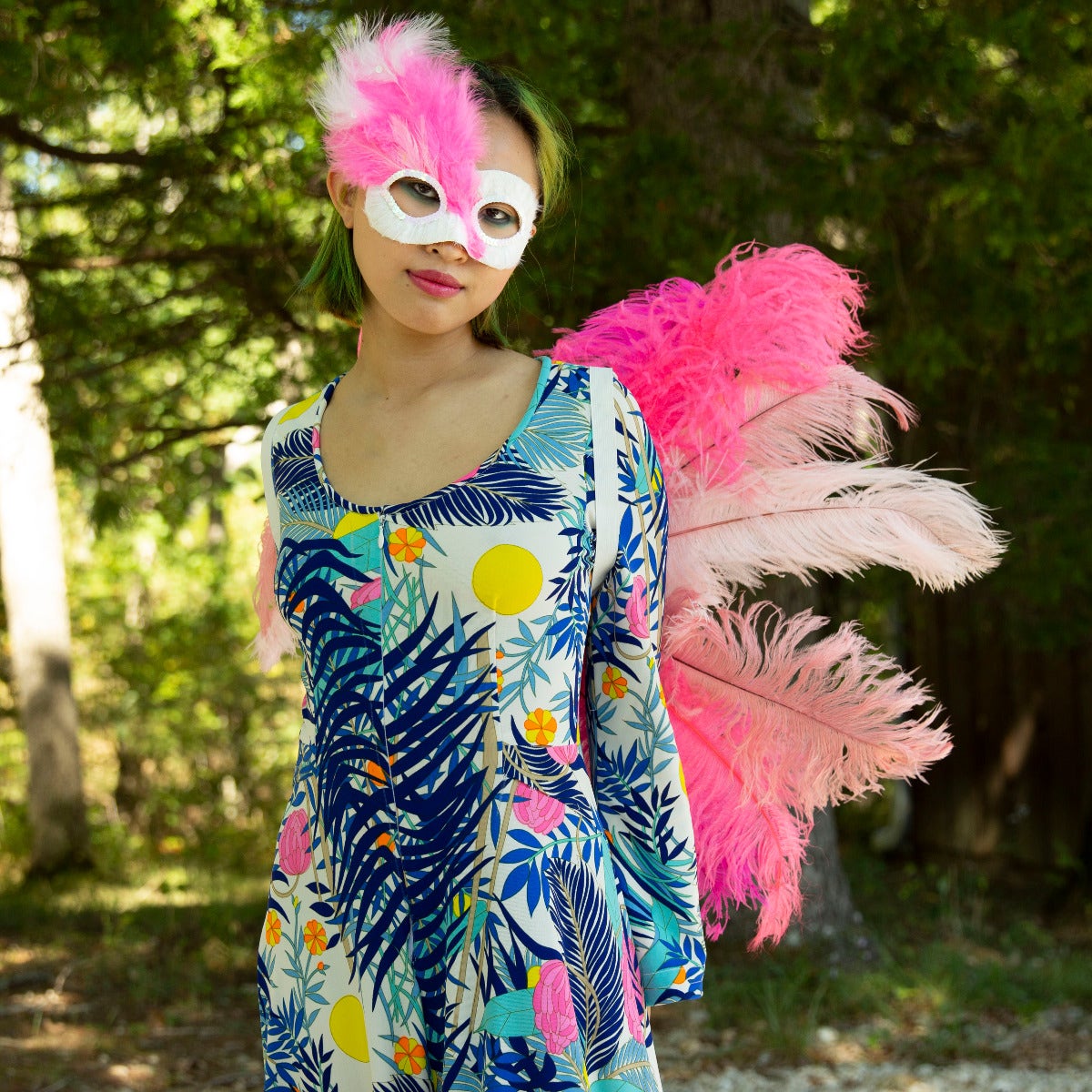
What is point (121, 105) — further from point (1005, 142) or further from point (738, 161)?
point (1005, 142)

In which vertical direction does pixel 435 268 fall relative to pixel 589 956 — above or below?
above

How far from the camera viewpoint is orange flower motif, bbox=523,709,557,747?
4.50ft

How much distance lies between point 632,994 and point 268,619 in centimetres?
78

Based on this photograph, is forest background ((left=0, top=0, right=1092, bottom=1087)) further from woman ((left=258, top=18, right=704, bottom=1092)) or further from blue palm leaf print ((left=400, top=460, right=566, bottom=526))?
blue palm leaf print ((left=400, top=460, right=566, bottom=526))

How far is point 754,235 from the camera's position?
3.80 m

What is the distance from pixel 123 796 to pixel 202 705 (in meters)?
0.99

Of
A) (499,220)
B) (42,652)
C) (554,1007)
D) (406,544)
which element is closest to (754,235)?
(499,220)

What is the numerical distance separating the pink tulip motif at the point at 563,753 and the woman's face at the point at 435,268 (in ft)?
1.63

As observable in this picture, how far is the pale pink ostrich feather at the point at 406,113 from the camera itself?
146 centimetres

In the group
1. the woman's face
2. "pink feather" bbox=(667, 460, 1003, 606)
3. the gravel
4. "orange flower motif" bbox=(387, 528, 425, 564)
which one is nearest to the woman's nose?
the woman's face

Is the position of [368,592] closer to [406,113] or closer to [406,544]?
[406,544]

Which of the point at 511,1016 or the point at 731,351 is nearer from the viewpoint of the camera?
the point at 511,1016

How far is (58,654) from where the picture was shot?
8.12 meters

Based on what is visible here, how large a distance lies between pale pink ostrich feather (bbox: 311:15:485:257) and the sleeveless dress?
0.91 feet
